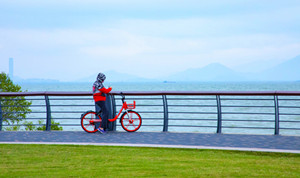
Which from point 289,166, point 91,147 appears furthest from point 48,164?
point 289,166

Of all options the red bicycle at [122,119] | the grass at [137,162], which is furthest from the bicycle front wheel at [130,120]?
the grass at [137,162]

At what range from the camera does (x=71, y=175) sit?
671cm

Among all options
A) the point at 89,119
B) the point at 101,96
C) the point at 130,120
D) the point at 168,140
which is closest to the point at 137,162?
the point at 168,140

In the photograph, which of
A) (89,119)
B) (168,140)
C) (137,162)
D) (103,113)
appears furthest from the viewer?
(89,119)

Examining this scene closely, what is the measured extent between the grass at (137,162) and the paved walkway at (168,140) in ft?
2.13

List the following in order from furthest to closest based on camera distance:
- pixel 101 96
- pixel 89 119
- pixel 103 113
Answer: pixel 89 119, pixel 103 113, pixel 101 96

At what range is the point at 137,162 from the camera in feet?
25.2

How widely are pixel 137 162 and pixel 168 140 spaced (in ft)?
9.91

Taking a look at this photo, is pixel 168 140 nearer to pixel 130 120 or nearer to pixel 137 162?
pixel 130 120

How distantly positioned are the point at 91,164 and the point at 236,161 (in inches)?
101

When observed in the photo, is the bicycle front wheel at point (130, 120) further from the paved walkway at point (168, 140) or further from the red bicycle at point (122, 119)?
the paved walkway at point (168, 140)

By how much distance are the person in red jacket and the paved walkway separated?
1.18ft

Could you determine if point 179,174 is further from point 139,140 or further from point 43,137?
point 43,137

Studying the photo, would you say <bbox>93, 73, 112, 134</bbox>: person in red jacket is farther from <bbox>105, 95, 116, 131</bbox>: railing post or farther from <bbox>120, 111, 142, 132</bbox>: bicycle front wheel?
<bbox>120, 111, 142, 132</bbox>: bicycle front wheel
